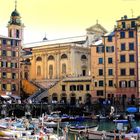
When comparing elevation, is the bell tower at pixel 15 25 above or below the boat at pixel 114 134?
above

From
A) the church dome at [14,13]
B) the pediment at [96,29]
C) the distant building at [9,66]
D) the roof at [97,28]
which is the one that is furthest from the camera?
the church dome at [14,13]

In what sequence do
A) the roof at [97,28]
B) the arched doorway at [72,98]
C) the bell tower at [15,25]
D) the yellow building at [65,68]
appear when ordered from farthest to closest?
the bell tower at [15,25]
the roof at [97,28]
the yellow building at [65,68]
the arched doorway at [72,98]

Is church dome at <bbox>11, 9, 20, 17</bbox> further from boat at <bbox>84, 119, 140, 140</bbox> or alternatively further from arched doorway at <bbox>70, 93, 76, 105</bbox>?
boat at <bbox>84, 119, 140, 140</bbox>

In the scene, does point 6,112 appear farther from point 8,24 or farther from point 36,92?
point 8,24

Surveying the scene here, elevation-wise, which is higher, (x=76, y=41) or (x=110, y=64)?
(x=76, y=41)

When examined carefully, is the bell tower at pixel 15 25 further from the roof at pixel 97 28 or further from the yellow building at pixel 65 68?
the roof at pixel 97 28

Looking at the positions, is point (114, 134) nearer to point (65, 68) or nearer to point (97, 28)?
point (65, 68)

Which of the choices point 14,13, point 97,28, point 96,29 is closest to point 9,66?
point 96,29

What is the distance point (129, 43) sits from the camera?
91.4m

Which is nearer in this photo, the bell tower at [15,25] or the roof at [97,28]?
the roof at [97,28]

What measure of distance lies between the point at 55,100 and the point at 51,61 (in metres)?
12.3

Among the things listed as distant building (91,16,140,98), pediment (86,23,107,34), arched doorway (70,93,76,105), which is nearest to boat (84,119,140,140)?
distant building (91,16,140,98)

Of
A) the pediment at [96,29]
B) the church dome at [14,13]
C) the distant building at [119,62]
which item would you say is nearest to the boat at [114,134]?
the distant building at [119,62]

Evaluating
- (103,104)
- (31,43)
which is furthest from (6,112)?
(31,43)
